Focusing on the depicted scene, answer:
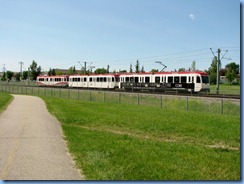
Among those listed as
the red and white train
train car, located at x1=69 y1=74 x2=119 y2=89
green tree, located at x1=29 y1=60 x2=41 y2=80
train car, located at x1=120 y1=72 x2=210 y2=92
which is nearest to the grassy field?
train car, located at x1=120 y1=72 x2=210 y2=92

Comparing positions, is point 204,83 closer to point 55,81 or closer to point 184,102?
point 184,102

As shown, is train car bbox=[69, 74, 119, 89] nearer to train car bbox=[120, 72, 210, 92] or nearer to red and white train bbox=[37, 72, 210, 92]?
red and white train bbox=[37, 72, 210, 92]

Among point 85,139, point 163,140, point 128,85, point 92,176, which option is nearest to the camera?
point 92,176

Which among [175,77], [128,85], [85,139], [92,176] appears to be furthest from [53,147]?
[128,85]

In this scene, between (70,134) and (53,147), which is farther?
(70,134)

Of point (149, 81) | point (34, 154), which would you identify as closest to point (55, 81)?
point (149, 81)

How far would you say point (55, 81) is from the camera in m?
73.9

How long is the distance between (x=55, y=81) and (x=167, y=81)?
3801 centimetres

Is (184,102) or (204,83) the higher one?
(204,83)

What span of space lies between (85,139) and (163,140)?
295 centimetres

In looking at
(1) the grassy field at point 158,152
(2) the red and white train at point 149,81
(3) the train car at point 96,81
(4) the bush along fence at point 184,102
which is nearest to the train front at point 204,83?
(2) the red and white train at point 149,81

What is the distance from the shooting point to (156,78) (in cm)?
4506

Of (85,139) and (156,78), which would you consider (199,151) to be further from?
(156,78)

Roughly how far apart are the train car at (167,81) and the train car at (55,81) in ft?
71.3
